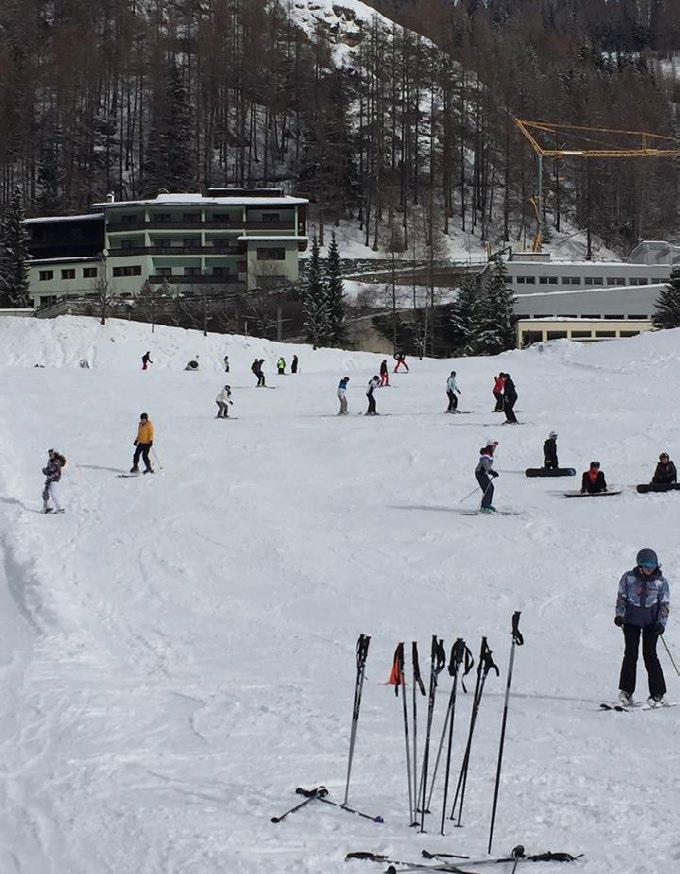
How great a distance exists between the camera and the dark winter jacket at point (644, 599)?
29.7 ft

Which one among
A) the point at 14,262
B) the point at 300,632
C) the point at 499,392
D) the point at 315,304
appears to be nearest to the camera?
the point at 300,632

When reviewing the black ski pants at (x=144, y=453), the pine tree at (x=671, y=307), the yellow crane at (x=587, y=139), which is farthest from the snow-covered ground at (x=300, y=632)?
the yellow crane at (x=587, y=139)

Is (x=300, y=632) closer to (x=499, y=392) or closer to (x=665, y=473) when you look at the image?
(x=665, y=473)

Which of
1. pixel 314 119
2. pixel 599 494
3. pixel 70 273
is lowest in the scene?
pixel 599 494

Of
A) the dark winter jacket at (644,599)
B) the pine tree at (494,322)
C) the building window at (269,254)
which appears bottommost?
the dark winter jacket at (644,599)

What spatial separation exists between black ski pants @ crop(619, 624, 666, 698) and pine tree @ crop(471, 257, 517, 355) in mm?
54728

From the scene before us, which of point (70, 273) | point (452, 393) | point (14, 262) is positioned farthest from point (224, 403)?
point (70, 273)

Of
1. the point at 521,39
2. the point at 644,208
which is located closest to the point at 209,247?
the point at 644,208

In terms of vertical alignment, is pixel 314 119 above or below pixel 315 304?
above

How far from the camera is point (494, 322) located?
210ft

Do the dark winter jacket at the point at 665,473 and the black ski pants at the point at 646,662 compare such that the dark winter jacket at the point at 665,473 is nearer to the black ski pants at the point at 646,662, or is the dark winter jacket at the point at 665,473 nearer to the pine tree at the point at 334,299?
the black ski pants at the point at 646,662

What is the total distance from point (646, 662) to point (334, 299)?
61082 millimetres

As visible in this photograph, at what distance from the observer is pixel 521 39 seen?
148375 millimetres

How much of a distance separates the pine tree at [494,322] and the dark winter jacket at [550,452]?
4049 cm
